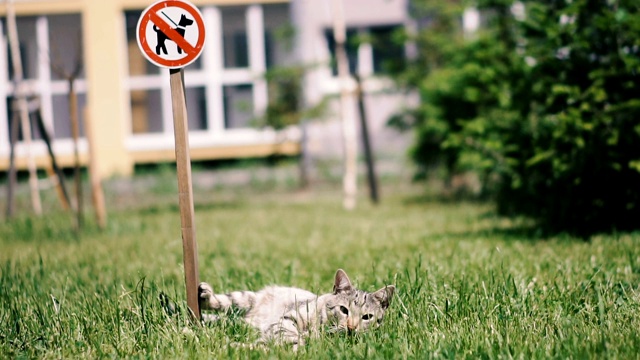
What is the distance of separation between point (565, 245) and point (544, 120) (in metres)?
1.61

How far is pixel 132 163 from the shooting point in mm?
19094

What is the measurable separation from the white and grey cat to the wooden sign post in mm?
202

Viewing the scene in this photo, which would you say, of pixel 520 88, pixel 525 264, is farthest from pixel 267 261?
pixel 520 88

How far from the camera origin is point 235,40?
20.4m

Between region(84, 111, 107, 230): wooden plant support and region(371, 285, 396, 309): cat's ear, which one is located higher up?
region(84, 111, 107, 230): wooden plant support

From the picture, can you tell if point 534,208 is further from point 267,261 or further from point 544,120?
point 267,261

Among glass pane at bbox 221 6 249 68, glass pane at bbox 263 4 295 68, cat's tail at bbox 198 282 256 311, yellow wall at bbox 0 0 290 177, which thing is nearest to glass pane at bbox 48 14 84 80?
yellow wall at bbox 0 0 290 177

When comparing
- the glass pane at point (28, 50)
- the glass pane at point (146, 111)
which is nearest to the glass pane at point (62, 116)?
the glass pane at point (28, 50)

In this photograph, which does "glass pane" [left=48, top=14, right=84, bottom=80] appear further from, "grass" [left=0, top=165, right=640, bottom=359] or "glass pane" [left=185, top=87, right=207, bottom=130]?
"grass" [left=0, top=165, right=640, bottom=359]

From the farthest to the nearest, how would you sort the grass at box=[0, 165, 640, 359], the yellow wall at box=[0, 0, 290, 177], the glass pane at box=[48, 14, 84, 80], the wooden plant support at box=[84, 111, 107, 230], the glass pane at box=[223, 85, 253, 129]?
the glass pane at box=[48, 14, 84, 80] → the glass pane at box=[223, 85, 253, 129] → the yellow wall at box=[0, 0, 290, 177] → the wooden plant support at box=[84, 111, 107, 230] → the grass at box=[0, 165, 640, 359]

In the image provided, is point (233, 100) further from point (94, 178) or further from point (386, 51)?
point (94, 178)

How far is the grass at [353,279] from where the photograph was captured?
407 centimetres

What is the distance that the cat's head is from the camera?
4273 millimetres

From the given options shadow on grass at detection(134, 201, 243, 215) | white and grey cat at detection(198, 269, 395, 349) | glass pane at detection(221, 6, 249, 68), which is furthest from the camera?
glass pane at detection(221, 6, 249, 68)
